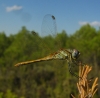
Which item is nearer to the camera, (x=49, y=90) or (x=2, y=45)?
(x=49, y=90)

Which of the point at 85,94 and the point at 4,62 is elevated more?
the point at 4,62

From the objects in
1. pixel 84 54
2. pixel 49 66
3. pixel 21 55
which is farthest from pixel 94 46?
pixel 21 55

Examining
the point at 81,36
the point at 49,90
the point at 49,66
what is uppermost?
the point at 81,36

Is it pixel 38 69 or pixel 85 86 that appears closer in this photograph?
pixel 85 86

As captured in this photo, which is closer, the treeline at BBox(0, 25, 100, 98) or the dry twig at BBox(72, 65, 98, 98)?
the dry twig at BBox(72, 65, 98, 98)

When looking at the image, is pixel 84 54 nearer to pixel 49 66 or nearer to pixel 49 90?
pixel 49 66

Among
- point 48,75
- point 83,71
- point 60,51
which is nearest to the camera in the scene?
point 83,71

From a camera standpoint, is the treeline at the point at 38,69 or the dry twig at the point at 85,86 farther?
the treeline at the point at 38,69

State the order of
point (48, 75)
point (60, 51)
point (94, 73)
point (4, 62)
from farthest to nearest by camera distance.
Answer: point (4, 62)
point (48, 75)
point (94, 73)
point (60, 51)
